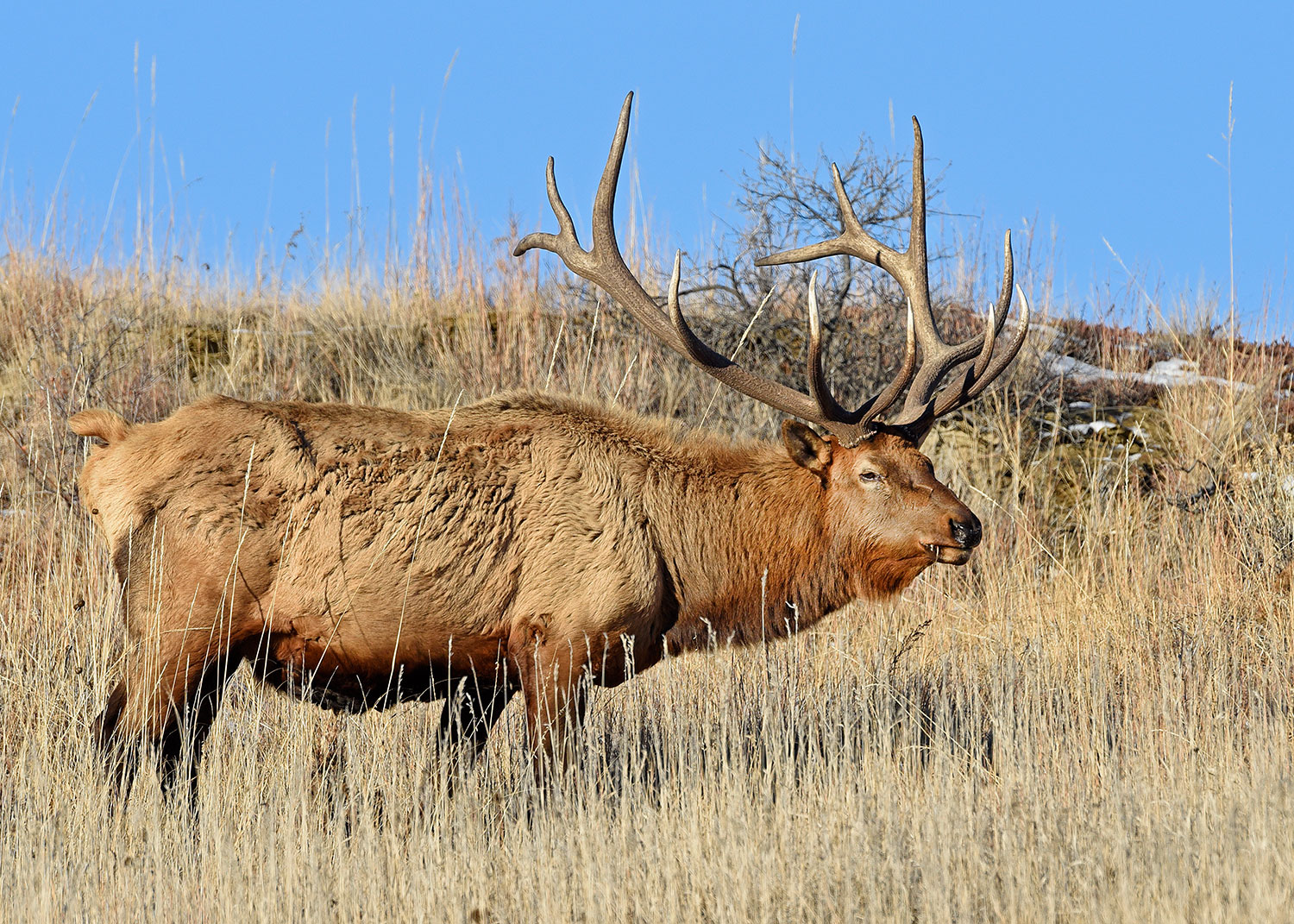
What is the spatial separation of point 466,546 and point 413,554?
0.21 m

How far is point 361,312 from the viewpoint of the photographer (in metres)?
11.1

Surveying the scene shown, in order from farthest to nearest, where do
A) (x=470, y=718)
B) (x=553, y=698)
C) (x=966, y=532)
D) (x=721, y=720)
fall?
(x=470, y=718)
(x=966, y=532)
(x=553, y=698)
(x=721, y=720)

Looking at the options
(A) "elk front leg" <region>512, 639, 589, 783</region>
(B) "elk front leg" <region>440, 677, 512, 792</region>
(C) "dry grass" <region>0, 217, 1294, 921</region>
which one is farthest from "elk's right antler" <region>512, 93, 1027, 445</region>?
(B) "elk front leg" <region>440, 677, 512, 792</region>

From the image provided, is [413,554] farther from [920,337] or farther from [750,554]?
[920,337]

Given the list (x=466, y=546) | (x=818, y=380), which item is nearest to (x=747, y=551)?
(x=818, y=380)

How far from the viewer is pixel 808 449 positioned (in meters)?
5.67

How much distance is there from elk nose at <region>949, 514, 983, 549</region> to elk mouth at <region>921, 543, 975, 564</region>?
26 mm

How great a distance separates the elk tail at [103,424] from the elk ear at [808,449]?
9.38 feet

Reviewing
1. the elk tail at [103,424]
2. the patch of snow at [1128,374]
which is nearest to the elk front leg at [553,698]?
the elk tail at [103,424]

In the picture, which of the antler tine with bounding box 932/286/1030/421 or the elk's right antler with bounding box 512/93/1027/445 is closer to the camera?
the elk's right antler with bounding box 512/93/1027/445

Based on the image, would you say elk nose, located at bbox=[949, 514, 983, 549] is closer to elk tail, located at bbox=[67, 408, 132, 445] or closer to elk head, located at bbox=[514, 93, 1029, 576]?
elk head, located at bbox=[514, 93, 1029, 576]

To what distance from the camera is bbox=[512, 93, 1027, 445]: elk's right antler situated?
564 cm

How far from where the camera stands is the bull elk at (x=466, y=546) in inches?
191

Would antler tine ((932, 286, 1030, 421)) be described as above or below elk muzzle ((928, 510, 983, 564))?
above
